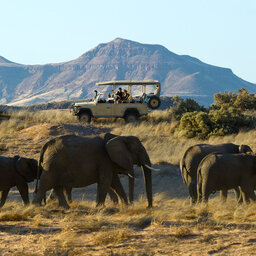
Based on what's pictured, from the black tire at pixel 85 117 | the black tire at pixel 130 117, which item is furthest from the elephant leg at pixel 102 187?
the black tire at pixel 85 117

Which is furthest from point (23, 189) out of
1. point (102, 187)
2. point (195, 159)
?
point (195, 159)

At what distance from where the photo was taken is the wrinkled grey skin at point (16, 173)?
12.7 m

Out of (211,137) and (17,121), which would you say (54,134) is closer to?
(17,121)

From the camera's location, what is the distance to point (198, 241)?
28.3ft

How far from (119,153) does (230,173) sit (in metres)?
2.50

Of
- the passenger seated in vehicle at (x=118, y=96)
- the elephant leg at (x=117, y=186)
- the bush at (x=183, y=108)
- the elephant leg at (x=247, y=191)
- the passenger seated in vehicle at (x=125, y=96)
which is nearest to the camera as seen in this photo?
the elephant leg at (x=247, y=191)

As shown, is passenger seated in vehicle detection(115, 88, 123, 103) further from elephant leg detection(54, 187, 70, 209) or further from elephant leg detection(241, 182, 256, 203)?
elephant leg detection(241, 182, 256, 203)

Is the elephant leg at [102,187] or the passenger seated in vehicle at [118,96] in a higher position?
the passenger seated in vehicle at [118,96]

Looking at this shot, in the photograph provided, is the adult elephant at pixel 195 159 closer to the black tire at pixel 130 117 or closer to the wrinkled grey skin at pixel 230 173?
the wrinkled grey skin at pixel 230 173

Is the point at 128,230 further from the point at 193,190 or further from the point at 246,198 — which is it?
the point at 193,190

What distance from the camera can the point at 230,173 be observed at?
11.9 m

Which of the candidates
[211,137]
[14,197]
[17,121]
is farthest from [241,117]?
[14,197]

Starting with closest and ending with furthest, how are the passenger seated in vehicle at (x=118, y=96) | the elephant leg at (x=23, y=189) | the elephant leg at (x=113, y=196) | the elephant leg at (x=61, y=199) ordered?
the elephant leg at (x=61, y=199) < the elephant leg at (x=23, y=189) < the elephant leg at (x=113, y=196) < the passenger seated in vehicle at (x=118, y=96)

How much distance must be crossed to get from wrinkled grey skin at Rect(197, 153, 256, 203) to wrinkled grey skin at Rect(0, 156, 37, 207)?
13.7ft
